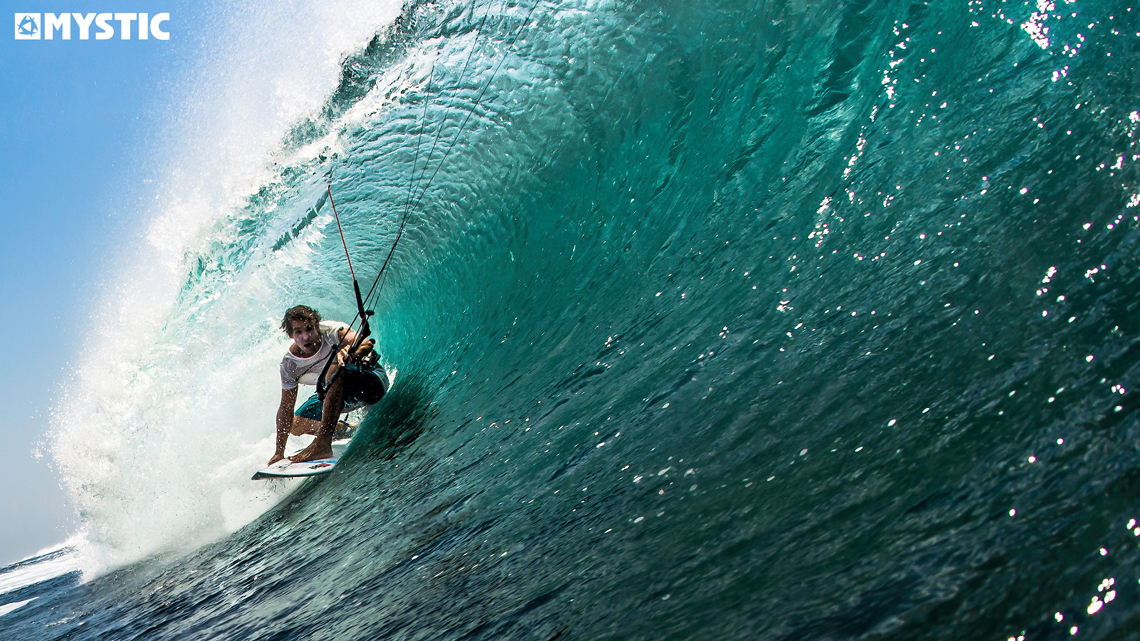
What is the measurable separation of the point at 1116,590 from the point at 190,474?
25.7 ft

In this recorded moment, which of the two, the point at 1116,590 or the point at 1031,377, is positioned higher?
the point at 1031,377

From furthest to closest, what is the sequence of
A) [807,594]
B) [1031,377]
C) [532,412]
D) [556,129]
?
[556,129]
[532,412]
[1031,377]
[807,594]

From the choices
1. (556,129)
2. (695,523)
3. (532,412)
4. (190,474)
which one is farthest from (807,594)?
(190,474)

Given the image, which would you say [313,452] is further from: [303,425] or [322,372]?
[322,372]

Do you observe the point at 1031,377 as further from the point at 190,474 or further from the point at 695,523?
the point at 190,474

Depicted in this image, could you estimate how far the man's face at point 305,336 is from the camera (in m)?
5.44

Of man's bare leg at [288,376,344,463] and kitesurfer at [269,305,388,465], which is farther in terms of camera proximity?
man's bare leg at [288,376,344,463]

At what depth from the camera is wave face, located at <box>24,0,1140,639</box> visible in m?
1.91

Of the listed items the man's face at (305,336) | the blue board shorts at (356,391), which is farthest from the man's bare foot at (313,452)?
the man's face at (305,336)

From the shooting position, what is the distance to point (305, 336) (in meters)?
5.52

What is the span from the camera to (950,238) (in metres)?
3.29

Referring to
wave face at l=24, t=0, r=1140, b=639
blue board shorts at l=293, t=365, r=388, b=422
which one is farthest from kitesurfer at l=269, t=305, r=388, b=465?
wave face at l=24, t=0, r=1140, b=639

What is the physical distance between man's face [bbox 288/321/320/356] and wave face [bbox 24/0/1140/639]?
3.39ft

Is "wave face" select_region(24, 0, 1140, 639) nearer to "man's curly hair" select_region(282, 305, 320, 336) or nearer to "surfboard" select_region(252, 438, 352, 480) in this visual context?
"surfboard" select_region(252, 438, 352, 480)
